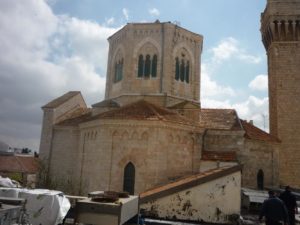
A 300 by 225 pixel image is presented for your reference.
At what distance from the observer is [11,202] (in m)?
6.22

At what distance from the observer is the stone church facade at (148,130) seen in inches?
613

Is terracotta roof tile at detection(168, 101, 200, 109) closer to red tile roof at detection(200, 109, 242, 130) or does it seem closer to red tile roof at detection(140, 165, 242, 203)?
red tile roof at detection(200, 109, 242, 130)

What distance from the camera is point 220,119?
819 inches

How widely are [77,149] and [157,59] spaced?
8.54 m

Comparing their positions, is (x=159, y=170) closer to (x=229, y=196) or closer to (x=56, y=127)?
(x=229, y=196)

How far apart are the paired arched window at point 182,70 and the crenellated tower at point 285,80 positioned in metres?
7.79

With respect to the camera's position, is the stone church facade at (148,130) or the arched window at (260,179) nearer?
the stone church facade at (148,130)

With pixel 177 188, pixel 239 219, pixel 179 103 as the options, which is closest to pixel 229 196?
pixel 239 219

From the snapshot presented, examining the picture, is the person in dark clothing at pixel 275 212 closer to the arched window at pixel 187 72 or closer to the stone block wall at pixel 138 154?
the stone block wall at pixel 138 154

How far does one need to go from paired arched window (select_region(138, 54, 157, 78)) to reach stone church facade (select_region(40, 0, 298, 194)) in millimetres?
73

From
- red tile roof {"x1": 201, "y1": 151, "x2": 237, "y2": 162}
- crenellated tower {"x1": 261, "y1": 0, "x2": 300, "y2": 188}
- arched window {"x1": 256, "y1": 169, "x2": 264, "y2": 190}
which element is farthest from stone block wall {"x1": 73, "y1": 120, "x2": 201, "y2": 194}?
crenellated tower {"x1": 261, "y1": 0, "x2": 300, "y2": 188}

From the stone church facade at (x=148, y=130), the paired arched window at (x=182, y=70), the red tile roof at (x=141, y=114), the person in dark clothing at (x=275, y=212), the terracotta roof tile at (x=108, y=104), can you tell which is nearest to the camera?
the person in dark clothing at (x=275, y=212)

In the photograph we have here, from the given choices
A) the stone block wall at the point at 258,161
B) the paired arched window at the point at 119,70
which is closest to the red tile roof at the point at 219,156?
the stone block wall at the point at 258,161

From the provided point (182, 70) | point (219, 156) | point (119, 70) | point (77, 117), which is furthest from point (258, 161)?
point (77, 117)
